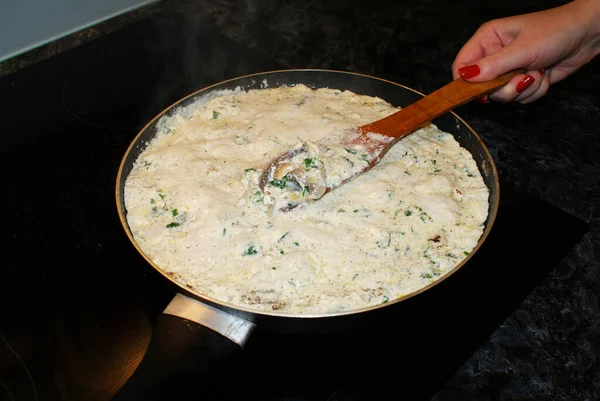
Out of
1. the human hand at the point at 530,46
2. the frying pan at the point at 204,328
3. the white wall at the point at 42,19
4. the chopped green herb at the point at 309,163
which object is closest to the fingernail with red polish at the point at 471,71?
the human hand at the point at 530,46

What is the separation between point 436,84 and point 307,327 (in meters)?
1.52

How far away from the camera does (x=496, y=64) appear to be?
1.53 m

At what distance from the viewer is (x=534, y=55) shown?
1610 mm

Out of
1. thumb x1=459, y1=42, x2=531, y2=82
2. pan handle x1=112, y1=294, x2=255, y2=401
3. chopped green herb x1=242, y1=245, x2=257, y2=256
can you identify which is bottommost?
pan handle x1=112, y1=294, x2=255, y2=401

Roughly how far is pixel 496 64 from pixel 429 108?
0.89 feet

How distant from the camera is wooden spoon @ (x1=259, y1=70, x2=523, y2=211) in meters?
1.28

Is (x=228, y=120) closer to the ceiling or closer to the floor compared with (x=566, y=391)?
closer to the ceiling

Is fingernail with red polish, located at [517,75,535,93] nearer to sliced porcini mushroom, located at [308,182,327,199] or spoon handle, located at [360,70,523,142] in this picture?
spoon handle, located at [360,70,523,142]

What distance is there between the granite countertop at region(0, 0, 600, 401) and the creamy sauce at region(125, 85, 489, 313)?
12.4 inches

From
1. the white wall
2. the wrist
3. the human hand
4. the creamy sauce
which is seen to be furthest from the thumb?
the white wall

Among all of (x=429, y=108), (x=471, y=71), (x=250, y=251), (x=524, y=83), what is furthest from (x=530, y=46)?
(x=250, y=251)

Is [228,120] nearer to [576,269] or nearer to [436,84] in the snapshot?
[436,84]

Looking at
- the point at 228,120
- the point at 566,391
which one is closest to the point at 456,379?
the point at 566,391

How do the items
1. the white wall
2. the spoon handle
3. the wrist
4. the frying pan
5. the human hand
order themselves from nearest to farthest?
the frying pan
the spoon handle
the human hand
the wrist
the white wall
